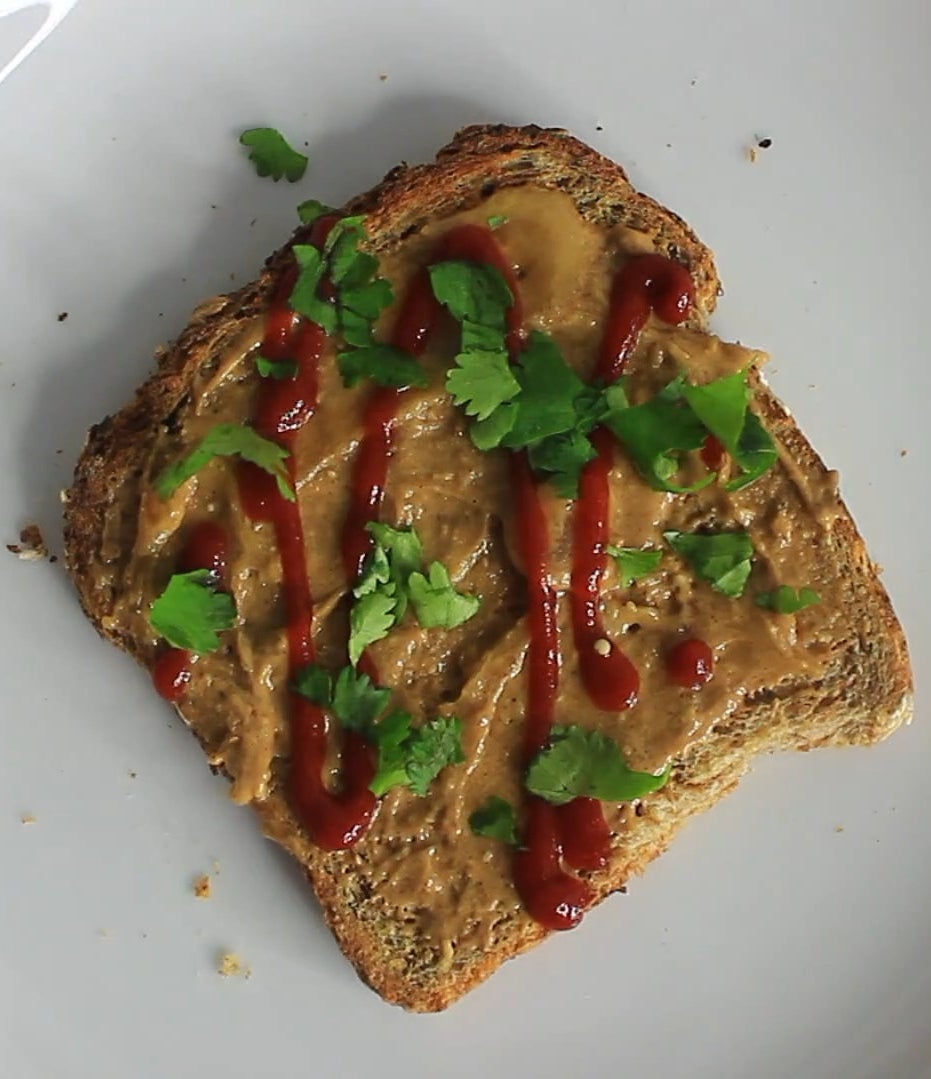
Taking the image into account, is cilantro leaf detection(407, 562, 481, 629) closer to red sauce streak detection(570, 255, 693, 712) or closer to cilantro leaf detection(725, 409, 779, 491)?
red sauce streak detection(570, 255, 693, 712)

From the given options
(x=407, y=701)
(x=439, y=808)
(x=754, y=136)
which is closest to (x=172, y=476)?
(x=407, y=701)

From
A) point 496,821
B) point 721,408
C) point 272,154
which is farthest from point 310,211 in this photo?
point 496,821

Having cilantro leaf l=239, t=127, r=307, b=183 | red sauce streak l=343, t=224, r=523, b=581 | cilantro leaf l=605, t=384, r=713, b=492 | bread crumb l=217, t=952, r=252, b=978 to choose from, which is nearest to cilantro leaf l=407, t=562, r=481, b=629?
red sauce streak l=343, t=224, r=523, b=581

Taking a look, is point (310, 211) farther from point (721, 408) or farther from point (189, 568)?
point (721, 408)

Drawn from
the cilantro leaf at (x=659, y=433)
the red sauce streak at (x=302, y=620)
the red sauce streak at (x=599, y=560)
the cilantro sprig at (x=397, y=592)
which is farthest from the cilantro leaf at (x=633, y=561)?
the red sauce streak at (x=302, y=620)

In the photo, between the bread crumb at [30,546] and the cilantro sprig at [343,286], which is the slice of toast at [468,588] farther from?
the bread crumb at [30,546]
